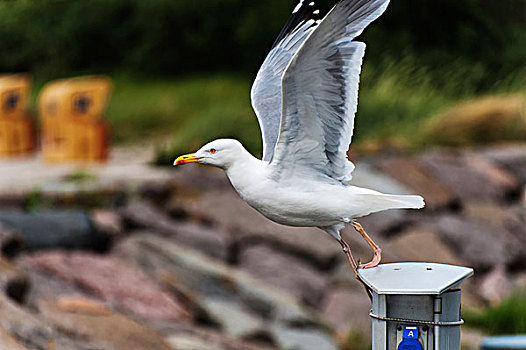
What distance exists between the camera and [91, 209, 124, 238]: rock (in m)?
6.09

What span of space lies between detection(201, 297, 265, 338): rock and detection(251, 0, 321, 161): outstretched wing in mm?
2401

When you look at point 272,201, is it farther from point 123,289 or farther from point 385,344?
point 123,289

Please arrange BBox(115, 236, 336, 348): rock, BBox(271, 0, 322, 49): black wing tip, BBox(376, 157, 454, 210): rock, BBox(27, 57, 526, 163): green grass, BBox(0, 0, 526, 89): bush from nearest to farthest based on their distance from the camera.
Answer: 1. BBox(271, 0, 322, 49): black wing tip
2. BBox(115, 236, 336, 348): rock
3. BBox(376, 157, 454, 210): rock
4. BBox(27, 57, 526, 163): green grass
5. BBox(0, 0, 526, 89): bush

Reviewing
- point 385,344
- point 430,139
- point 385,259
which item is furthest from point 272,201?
point 430,139

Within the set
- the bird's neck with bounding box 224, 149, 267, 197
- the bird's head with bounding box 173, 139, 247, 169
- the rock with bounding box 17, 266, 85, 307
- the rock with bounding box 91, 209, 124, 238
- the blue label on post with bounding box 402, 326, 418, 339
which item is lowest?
the rock with bounding box 17, 266, 85, 307

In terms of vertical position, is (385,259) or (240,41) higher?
(240,41)

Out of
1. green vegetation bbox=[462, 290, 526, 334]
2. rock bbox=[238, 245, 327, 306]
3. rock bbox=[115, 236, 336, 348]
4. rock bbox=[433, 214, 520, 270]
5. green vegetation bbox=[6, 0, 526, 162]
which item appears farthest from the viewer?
green vegetation bbox=[6, 0, 526, 162]

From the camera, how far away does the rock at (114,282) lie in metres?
5.15

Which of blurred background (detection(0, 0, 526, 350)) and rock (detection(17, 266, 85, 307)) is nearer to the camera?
rock (detection(17, 266, 85, 307))

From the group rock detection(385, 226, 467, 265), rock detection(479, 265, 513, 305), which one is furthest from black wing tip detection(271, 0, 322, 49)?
rock detection(385, 226, 467, 265)

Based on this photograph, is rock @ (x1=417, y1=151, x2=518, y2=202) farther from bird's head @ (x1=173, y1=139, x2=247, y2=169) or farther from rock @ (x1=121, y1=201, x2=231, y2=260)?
bird's head @ (x1=173, y1=139, x2=247, y2=169)

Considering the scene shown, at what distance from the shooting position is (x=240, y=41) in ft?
44.0

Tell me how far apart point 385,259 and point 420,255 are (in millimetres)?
326

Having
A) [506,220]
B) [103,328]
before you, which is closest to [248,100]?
[506,220]
